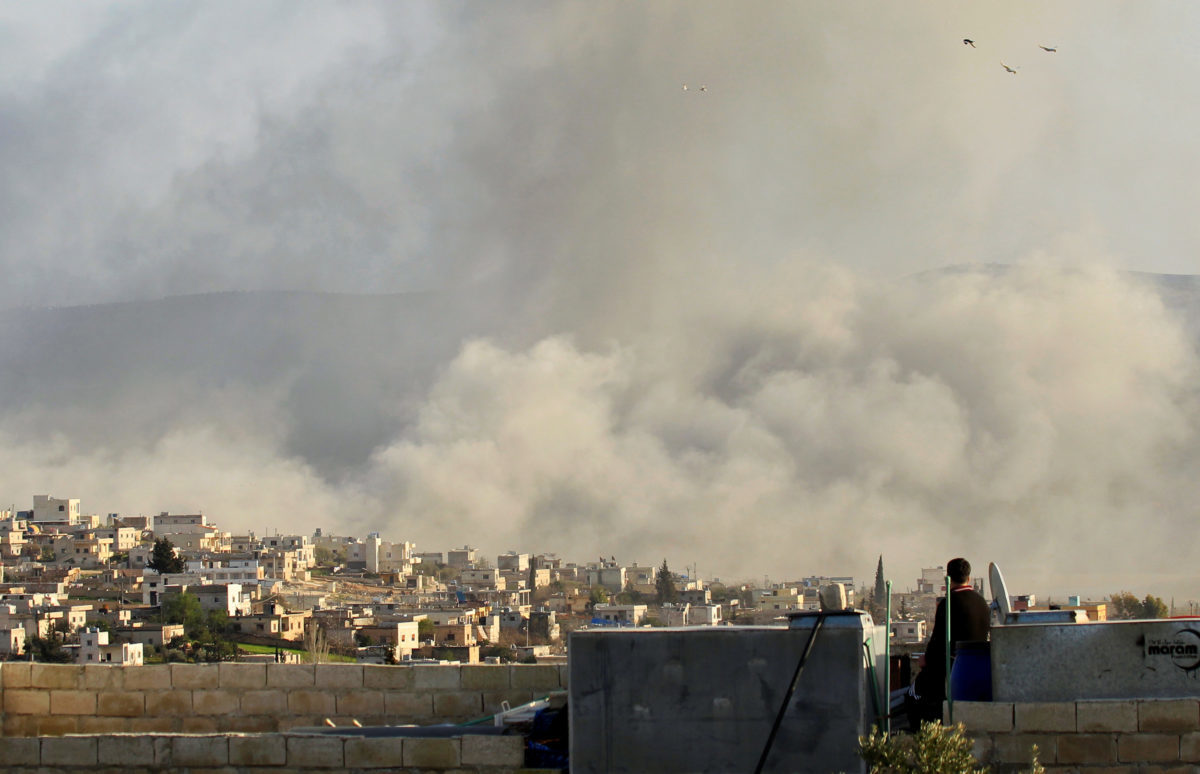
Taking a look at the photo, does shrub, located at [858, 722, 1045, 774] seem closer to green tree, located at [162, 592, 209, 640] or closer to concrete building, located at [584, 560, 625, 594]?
green tree, located at [162, 592, 209, 640]

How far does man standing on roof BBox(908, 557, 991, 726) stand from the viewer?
932cm

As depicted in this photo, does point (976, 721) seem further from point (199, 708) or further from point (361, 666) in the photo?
point (199, 708)

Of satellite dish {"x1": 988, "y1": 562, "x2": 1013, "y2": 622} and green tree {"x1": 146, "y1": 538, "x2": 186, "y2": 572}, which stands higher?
green tree {"x1": 146, "y1": 538, "x2": 186, "y2": 572}

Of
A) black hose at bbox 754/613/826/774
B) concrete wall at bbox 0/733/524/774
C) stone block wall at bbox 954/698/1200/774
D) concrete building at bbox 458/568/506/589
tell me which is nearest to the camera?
stone block wall at bbox 954/698/1200/774

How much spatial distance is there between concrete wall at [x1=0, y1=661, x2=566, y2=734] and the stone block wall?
3.77 meters

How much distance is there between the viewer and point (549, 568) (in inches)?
6043

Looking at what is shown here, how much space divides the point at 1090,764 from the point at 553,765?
3228mm

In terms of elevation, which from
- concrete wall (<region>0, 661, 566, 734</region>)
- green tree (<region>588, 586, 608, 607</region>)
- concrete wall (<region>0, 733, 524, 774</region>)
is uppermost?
green tree (<region>588, 586, 608, 607</region>)

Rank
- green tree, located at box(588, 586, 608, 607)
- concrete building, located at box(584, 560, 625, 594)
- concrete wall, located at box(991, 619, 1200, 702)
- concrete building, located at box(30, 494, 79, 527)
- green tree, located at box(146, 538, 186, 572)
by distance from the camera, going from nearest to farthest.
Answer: concrete wall, located at box(991, 619, 1200, 702) → green tree, located at box(588, 586, 608, 607) → green tree, located at box(146, 538, 186, 572) → concrete building, located at box(584, 560, 625, 594) → concrete building, located at box(30, 494, 79, 527)

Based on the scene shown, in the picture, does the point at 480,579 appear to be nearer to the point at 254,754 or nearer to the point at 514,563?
the point at 514,563

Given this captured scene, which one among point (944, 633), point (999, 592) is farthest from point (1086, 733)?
point (999, 592)

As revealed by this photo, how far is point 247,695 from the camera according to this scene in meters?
11.5

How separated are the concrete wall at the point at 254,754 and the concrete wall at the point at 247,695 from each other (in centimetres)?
173

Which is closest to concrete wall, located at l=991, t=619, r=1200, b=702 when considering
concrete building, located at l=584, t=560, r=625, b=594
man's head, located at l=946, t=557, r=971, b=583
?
man's head, located at l=946, t=557, r=971, b=583
